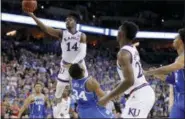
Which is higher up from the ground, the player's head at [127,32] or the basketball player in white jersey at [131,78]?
the player's head at [127,32]

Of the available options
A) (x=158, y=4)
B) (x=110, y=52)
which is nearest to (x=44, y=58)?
(x=110, y=52)

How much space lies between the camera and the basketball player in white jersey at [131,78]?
488 cm

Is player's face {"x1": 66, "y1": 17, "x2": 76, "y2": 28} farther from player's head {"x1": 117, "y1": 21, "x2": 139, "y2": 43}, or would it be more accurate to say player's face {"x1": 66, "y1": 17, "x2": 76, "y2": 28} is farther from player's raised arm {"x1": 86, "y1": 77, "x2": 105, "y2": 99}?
player's head {"x1": 117, "y1": 21, "x2": 139, "y2": 43}

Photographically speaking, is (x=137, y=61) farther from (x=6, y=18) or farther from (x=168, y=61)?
(x=168, y=61)

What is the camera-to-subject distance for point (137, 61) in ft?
17.3

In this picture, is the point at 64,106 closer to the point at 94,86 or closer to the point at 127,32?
the point at 94,86

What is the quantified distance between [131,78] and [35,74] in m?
13.9

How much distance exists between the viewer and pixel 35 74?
A: 18422 mm

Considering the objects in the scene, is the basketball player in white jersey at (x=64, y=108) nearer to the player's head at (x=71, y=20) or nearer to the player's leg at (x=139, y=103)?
the player's head at (x=71, y=20)

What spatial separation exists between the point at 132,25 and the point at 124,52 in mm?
400

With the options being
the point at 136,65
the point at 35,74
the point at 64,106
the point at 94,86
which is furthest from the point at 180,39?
the point at 35,74

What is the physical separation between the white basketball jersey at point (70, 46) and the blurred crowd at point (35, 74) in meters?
4.33

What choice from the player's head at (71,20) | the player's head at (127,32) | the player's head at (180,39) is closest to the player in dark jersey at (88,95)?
the player's head at (127,32)

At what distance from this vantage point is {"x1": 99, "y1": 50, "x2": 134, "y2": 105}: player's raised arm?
483 cm
